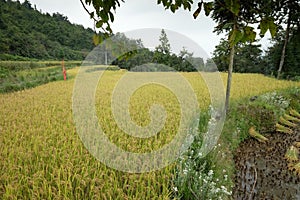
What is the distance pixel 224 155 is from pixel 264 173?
738 millimetres

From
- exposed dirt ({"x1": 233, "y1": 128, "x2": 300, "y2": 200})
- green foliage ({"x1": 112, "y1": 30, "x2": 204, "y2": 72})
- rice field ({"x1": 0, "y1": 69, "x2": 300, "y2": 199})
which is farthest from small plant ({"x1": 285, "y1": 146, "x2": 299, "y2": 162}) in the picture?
green foliage ({"x1": 112, "y1": 30, "x2": 204, "y2": 72})

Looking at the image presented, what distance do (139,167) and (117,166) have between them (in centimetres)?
28

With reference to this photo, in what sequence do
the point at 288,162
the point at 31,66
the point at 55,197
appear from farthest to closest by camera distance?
the point at 31,66 < the point at 288,162 < the point at 55,197

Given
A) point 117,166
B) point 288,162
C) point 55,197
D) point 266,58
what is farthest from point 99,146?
point 266,58

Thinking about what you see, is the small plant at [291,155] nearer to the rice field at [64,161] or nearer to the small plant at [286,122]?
the small plant at [286,122]

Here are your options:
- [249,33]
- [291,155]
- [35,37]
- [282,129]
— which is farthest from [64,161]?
[35,37]

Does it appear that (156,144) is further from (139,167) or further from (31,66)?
(31,66)

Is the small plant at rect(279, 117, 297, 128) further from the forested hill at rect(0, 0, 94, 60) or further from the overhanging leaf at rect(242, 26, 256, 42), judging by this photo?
the forested hill at rect(0, 0, 94, 60)

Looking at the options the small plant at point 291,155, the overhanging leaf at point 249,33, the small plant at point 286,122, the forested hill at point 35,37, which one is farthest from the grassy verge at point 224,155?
the forested hill at point 35,37

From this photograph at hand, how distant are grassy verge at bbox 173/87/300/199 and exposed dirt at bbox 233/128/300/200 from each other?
16cm

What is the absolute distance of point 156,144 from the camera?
3295mm

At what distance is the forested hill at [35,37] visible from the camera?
10.6 m

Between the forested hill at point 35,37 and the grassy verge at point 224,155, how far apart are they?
925cm

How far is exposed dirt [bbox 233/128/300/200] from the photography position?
3064 millimetres
